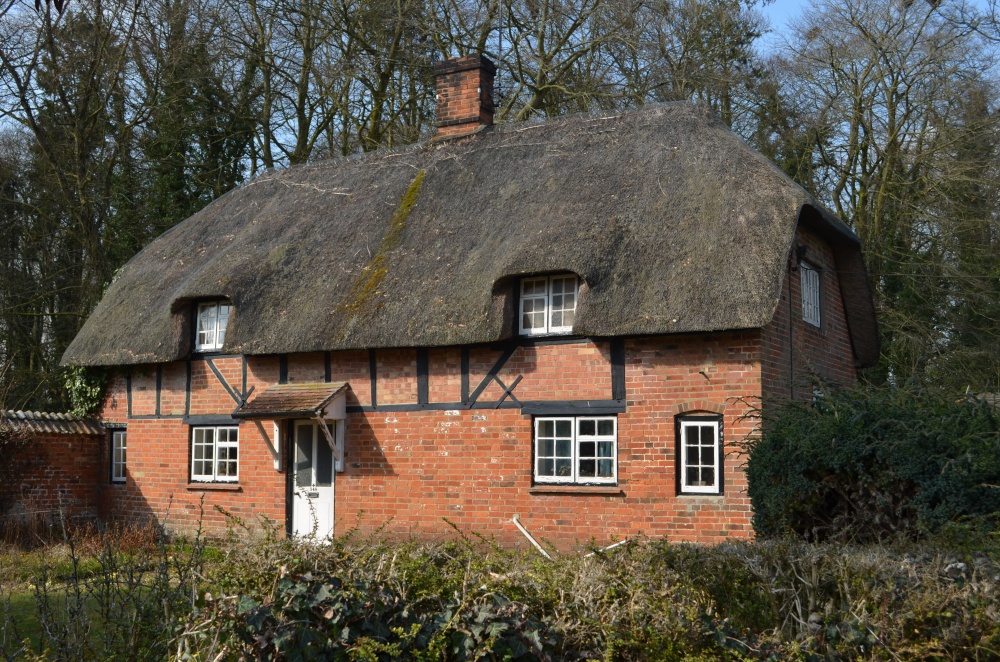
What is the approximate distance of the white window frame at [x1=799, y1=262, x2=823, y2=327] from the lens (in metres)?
13.8

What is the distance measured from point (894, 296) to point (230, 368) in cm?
1399

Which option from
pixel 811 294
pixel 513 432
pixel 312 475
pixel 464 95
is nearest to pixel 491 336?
pixel 513 432

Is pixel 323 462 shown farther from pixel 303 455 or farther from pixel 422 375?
pixel 422 375

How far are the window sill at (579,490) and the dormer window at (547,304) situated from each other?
182 cm

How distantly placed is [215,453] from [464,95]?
6750 millimetres

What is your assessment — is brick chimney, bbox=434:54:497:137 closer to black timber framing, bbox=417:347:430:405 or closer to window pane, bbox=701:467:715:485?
black timber framing, bbox=417:347:430:405

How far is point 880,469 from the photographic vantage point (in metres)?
8.34

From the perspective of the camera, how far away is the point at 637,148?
14.3m

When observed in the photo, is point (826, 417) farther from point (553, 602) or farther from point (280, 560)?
point (280, 560)

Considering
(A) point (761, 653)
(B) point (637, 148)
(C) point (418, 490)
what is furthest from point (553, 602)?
(B) point (637, 148)

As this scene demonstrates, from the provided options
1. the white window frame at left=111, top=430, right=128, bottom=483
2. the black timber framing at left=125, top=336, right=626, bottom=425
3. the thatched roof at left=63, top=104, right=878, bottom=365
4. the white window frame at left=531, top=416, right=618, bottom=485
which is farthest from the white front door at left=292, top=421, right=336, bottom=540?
the white window frame at left=111, top=430, right=128, bottom=483

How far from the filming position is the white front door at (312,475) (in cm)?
1416

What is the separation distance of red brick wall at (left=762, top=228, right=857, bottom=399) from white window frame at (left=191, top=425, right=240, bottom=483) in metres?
7.52

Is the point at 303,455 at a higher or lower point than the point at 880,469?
lower
